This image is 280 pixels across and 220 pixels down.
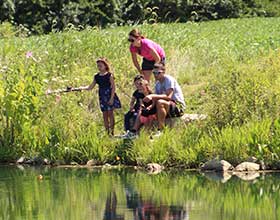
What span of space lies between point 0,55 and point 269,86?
5.80 m

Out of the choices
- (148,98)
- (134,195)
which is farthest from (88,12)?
(134,195)

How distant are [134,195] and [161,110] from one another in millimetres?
3013

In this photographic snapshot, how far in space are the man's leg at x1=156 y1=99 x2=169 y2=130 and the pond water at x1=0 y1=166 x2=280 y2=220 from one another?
1.01m

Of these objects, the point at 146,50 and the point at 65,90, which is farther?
the point at 65,90

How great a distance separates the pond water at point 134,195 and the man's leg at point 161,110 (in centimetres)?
101

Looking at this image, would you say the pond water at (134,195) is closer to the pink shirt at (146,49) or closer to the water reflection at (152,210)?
the water reflection at (152,210)

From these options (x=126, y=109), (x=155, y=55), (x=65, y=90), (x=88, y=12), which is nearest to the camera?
(x=155, y=55)

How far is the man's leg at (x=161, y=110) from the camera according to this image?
52.7 ft

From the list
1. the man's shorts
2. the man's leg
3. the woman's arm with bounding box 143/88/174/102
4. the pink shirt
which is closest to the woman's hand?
the woman's arm with bounding box 143/88/174/102

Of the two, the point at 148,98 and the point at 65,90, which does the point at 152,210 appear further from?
the point at 65,90

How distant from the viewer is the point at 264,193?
13.2 meters

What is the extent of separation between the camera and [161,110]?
16.1 metres

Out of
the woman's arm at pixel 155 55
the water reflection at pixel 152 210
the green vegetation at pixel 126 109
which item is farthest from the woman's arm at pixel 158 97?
the water reflection at pixel 152 210

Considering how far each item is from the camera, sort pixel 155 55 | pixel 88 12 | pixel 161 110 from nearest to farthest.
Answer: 1. pixel 161 110
2. pixel 155 55
3. pixel 88 12
